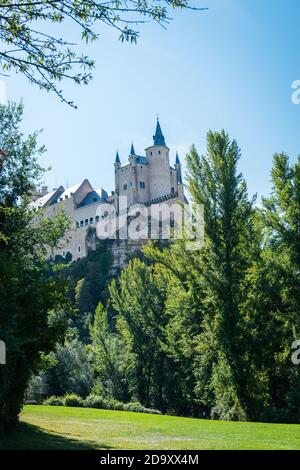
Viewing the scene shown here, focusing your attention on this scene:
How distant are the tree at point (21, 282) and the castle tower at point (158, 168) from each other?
253ft

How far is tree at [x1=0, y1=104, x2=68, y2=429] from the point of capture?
36.5 ft

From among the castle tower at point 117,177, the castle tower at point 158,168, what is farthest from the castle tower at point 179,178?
the castle tower at point 117,177

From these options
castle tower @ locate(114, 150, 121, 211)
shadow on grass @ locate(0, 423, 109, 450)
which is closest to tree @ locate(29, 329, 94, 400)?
shadow on grass @ locate(0, 423, 109, 450)

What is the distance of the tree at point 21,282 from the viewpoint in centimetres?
1112

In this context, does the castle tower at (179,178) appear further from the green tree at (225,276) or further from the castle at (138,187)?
the green tree at (225,276)

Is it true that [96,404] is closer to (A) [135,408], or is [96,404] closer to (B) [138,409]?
(A) [135,408]

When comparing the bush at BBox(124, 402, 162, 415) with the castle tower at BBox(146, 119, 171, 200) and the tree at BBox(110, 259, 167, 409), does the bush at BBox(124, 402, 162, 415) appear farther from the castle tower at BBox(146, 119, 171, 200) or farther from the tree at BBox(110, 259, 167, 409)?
the castle tower at BBox(146, 119, 171, 200)

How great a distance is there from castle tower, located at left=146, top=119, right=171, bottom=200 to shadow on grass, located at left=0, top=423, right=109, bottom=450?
83.0 metres

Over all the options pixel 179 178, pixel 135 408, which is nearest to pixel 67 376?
pixel 135 408

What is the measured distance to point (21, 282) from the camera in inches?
505

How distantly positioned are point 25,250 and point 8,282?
19.2 ft

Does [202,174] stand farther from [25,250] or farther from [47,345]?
[47,345]

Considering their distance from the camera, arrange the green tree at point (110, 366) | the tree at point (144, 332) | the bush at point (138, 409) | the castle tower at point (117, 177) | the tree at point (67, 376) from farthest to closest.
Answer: the castle tower at point (117, 177), the tree at point (67, 376), the green tree at point (110, 366), the tree at point (144, 332), the bush at point (138, 409)

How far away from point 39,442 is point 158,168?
88023mm
